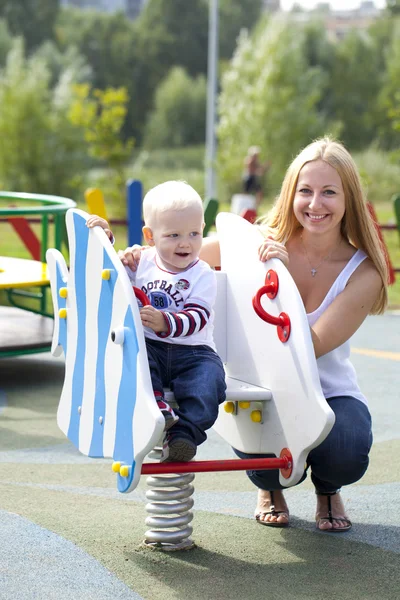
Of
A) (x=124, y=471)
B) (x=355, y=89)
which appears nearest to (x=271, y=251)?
(x=124, y=471)

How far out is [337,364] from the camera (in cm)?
347

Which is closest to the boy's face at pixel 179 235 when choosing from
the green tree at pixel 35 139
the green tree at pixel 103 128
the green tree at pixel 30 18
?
the green tree at pixel 103 128

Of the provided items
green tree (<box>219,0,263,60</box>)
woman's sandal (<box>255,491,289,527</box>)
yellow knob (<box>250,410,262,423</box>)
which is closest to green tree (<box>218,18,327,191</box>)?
woman's sandal (<box>255,491,289,527</box>)

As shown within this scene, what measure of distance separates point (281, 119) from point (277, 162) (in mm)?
1074

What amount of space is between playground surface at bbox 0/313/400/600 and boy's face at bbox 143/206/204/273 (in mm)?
939

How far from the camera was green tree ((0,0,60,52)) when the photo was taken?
6281cm

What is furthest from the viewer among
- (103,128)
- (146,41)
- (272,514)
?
(146,41)

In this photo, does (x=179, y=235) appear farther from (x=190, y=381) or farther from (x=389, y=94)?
(x=389, y=94)

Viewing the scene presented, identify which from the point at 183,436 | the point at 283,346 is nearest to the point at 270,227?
the point at 283,346

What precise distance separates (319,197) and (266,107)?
22567 millimetres

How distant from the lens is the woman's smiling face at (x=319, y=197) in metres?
3.39

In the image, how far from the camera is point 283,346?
3209 mm

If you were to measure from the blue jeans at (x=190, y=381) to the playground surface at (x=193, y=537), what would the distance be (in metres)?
0.44

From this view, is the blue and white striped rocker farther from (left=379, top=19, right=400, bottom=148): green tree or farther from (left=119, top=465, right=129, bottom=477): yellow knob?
(left=379, top=19, right=400, bottom=148): green tree
